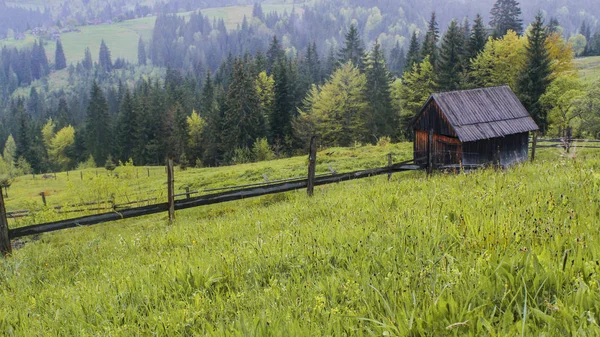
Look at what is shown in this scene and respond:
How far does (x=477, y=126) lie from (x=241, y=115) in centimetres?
4934

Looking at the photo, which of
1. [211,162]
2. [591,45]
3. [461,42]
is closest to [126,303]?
[461,42]

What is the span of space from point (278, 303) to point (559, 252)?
2.27 m

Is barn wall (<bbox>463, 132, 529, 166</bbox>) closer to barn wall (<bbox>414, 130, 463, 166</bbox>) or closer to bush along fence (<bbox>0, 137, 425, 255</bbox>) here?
barn wall (<bbox>414, 130, 463, 166</bbox>)

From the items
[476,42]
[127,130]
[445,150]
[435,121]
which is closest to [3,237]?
[445,150]

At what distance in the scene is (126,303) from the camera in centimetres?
422

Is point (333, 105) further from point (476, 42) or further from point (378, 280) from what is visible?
point (378, 280)

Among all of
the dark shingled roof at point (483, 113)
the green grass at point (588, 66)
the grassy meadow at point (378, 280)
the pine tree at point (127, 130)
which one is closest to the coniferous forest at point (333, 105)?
the pine tree at point (127, 130)

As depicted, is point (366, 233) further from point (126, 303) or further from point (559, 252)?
point (126, 303)

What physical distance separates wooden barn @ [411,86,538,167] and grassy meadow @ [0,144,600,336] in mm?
25317

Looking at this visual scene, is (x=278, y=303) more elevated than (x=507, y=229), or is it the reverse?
(x=507, y=229)

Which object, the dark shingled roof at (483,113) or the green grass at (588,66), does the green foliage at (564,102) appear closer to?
the dark shingled roof at (483,113)

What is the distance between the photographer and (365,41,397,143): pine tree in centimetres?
7225

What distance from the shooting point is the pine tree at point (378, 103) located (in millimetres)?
72250

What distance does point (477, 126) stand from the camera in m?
30.3
